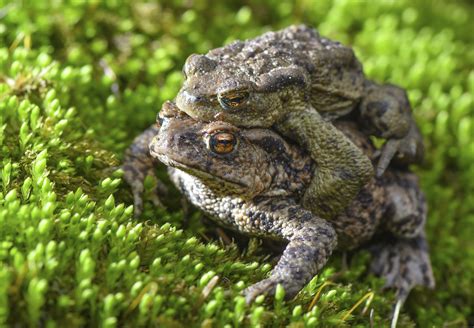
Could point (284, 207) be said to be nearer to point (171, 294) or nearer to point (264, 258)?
point (264, 258)

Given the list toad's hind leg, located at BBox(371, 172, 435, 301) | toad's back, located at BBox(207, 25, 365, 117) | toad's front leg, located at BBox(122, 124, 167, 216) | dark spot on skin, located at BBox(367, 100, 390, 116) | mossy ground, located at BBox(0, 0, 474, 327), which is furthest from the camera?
toad's hind leg, located at BBox(371, 172, 435, 301)

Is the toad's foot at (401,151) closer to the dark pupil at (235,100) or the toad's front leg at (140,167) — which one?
the dark pupil at (235,100)

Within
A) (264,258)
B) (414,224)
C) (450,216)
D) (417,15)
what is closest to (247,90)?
(264,258)

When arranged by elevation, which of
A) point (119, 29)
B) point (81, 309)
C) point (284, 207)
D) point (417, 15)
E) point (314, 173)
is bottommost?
point (81, 309)

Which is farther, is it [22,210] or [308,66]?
[308,66]

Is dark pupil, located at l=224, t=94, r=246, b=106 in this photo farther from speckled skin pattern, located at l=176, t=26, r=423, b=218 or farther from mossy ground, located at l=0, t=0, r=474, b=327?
mossy ground, located at l=0, t=0, r=474, b=327

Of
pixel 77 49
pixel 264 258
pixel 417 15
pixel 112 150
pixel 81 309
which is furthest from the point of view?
pixel 417 15

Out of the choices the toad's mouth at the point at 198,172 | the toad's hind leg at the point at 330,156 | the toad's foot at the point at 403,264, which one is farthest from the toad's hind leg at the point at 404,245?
the toad's mouth at the point at 198,172

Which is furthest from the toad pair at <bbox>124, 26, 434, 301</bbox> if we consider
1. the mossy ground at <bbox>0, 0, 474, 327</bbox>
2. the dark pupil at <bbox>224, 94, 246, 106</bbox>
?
the mossy ground at <bbox>0, 0, 474, 327</bbox>
